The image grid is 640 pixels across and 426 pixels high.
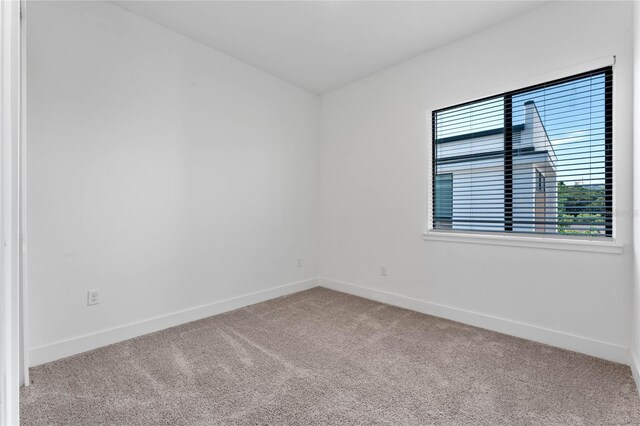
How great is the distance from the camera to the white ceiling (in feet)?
→ 8.09

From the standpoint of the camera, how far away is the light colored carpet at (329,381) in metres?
1.63

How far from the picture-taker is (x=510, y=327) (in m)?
2.63

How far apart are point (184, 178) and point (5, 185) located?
2.30m

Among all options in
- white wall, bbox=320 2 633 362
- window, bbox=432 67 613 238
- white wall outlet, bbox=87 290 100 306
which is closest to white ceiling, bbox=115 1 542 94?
white wall, bbox=320 2 633 362

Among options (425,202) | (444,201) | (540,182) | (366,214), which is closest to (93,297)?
(366,214)

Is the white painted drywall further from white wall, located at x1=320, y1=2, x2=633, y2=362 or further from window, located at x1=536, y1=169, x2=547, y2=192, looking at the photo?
window, located at x1=536, y1=169, x2=547, y2=192

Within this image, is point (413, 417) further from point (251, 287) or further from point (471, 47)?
point (471, 47)

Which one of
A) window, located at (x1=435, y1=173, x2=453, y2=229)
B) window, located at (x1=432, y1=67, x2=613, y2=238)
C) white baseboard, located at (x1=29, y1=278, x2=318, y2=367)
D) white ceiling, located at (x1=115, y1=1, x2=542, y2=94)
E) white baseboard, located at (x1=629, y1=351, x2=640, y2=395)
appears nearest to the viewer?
white baseboard, located at (x1=629, y1=351, x2=640, y2=395)

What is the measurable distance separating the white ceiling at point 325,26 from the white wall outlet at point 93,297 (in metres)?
2.19

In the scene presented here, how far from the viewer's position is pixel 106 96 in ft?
7.91

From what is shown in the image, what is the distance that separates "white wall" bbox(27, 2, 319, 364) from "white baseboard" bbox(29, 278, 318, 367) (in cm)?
1

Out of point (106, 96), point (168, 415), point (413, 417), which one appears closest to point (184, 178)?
point (106, 96)

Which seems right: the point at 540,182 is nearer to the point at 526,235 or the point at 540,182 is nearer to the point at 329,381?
the point at 526,235

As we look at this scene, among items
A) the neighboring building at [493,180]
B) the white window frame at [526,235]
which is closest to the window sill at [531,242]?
the white window frame at [526,235]
